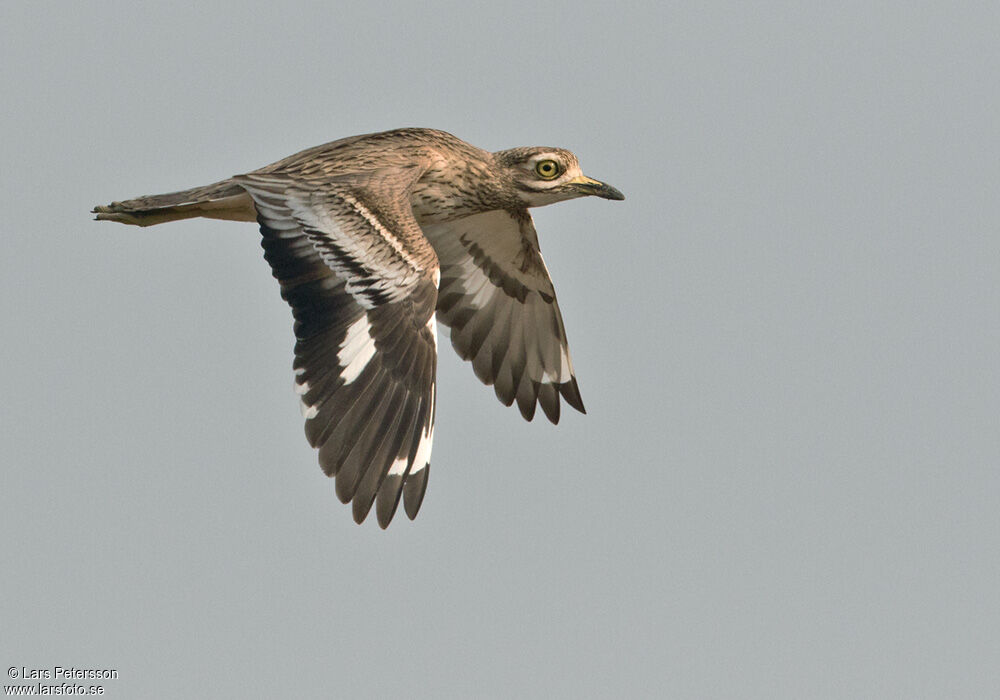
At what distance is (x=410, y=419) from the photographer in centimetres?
1179

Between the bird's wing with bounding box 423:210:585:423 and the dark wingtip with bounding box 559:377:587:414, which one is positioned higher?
the bird's wing with bounding box 423:210:585:423

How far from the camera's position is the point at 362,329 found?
470 inches

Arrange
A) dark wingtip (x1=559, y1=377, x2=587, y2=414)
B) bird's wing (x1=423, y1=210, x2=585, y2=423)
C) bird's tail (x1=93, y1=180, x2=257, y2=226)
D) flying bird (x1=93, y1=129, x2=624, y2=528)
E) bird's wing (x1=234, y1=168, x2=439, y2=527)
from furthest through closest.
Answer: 1. dark wingtip (x1=559, y1=377, x2=587, y2=414)
2. bird's wing (x1=423, y1=210, x2=585, y2=423)
3. bird's tail (x1=93, y1=180, x2=257, y2=226)
4. flying bird (x1=93, y1=129, x2=624, y2=528)
5. bird's wing (x1=234, y1=168, x2=439, y2=527)

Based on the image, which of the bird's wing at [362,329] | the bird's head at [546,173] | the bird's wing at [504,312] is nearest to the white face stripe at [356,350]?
the bird's wing at [362,329]

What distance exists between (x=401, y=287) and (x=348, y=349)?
0.58m

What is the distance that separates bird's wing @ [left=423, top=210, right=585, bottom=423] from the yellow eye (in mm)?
983

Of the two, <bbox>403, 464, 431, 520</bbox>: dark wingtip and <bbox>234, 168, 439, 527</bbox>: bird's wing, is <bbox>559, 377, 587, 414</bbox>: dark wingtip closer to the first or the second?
<bbox>234, 168, 439, 527</bbox>: bird's wing

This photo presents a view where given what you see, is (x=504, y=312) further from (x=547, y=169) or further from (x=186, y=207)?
(x=186, y=207)

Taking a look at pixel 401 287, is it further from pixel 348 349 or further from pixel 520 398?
pixel 520 398

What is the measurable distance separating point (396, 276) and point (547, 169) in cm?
239

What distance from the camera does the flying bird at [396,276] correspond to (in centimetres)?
1165

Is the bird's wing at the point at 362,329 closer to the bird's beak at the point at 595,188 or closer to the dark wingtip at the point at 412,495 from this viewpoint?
the dark wingtip at the point at 412,495

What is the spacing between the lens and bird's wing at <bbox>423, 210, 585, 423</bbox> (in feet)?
49.3

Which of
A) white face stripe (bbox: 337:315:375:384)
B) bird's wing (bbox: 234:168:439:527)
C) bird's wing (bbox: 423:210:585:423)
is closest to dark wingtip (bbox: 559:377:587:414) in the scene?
bird's wing (bbox: 423:210:585:423)
